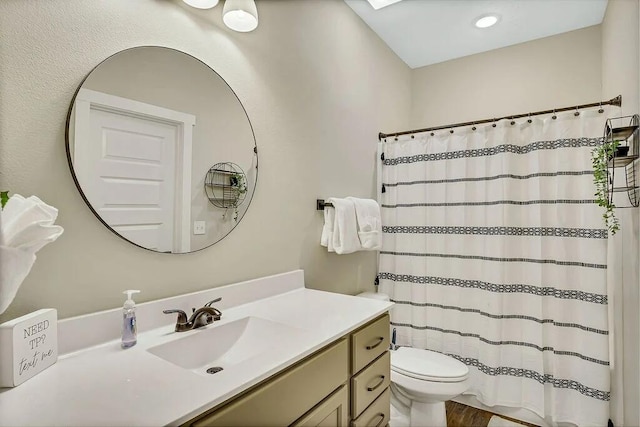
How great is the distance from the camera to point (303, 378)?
952 mm

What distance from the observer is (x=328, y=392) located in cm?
106

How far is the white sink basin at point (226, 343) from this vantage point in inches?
40.9

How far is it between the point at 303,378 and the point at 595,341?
5.81ft

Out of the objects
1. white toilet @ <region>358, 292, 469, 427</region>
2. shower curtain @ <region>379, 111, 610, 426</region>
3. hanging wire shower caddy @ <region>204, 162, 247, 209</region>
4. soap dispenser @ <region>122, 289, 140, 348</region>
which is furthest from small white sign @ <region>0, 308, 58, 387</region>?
shower curtain @ <region>379, 111, 610, 426</region>

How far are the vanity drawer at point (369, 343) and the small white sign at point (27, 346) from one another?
0.89 meters

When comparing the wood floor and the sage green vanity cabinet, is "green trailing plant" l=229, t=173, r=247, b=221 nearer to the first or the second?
the sage green vanity cabinet

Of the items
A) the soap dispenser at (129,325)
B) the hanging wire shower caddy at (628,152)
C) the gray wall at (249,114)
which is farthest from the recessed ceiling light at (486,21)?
the soap dispenser at (129,325)

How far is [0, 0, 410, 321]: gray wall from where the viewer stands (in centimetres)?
88

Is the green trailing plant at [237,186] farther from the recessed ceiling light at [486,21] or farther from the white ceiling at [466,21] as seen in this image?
the recessed ceiling light at [486,21]

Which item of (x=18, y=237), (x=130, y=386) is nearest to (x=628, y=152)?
(x=130, y=386)

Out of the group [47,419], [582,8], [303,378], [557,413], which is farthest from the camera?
[582,8]

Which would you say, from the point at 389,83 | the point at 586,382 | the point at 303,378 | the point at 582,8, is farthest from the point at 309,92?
the point at 586,382

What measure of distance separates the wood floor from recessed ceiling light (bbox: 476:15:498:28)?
2.71 metres

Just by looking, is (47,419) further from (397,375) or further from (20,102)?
(397,375)
